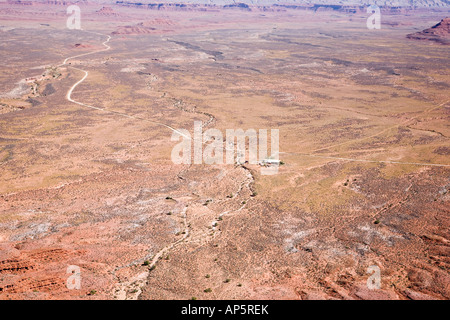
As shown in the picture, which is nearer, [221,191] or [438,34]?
[221,191]

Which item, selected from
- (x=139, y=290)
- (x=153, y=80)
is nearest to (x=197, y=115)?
(x=153, y=80)

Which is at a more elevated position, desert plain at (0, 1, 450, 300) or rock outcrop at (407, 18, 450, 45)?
rock outcrop at (407, 18, 450, 45)

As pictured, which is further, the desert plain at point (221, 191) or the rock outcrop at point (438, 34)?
the rock outcrop at point (438, 34)

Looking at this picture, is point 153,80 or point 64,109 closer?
point 64,109

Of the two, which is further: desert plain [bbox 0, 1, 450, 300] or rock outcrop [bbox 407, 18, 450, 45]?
rock outcrop [bbox 407, 18, 450, 45]

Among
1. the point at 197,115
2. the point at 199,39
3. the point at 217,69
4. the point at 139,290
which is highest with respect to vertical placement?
the point at 199,39

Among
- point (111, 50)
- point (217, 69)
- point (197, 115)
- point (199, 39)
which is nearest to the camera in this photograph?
point (197, 115)

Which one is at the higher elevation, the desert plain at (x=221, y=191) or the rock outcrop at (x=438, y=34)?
the rock outcrop at (x=438, y=34)

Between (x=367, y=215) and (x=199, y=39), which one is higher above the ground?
(x=199, y=39)

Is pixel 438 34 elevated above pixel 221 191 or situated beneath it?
elevated above
